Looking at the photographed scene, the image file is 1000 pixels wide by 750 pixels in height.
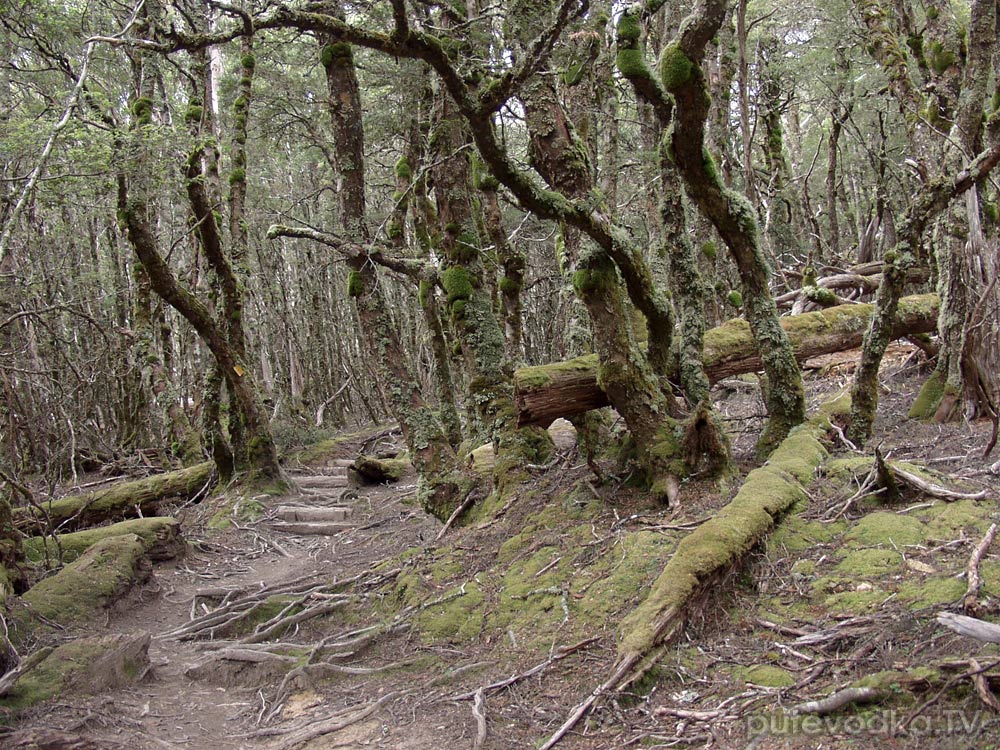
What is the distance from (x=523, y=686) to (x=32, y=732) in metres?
2.85

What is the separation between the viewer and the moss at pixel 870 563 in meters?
4.09

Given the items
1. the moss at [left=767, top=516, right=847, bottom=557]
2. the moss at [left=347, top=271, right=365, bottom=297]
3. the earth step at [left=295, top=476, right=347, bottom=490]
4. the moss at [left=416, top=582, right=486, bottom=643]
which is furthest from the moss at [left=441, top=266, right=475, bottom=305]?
the earth step at [left=295, top=476, right=347, bottom=490]

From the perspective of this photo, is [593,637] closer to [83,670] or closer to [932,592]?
[932,592]

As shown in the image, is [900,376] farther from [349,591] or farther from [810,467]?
[349,591]

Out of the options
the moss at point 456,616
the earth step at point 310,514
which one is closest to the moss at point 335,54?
the earth step at point 310,514

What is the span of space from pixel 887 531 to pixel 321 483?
10.6 meters

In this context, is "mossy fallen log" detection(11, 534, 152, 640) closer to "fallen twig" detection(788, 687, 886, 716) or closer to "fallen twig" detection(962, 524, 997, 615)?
"fallen twig" detection(788, 687, 886, 716)

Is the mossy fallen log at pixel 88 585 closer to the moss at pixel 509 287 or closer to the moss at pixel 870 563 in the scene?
the moss at pixel 509 287

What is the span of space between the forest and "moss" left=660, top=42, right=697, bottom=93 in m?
0.02

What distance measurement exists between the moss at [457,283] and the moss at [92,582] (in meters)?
4.65

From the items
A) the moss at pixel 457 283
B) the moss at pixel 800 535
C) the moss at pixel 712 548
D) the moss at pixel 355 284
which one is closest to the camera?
the moss at pixel 712 548

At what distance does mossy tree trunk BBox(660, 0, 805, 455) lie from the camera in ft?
17.4

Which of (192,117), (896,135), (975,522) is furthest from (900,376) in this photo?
(896,135)

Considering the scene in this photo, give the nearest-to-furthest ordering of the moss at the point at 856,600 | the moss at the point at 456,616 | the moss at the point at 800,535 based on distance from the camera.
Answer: the moss at the point at 856,600, the moss at the point at 800,535, the moss at the point at 456,616
